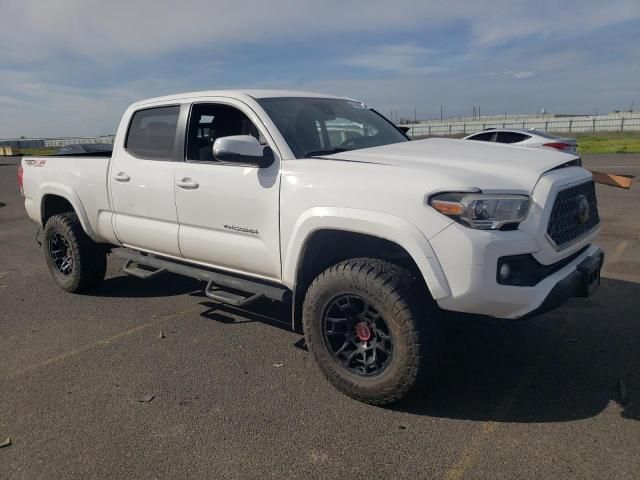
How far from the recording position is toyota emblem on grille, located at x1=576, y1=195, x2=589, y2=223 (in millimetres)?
3439

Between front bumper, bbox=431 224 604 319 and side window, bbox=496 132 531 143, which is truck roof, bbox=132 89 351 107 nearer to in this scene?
front bumper, bbox=431 224 604 319

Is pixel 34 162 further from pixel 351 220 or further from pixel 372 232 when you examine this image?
pixel 372 232

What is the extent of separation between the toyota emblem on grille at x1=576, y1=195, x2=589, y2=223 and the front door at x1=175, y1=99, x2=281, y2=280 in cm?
193

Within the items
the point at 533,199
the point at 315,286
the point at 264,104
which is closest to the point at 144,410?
the point at 315,286

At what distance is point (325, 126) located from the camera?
4305 mm

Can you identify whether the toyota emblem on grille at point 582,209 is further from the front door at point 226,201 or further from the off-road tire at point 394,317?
the front door at point 226,201

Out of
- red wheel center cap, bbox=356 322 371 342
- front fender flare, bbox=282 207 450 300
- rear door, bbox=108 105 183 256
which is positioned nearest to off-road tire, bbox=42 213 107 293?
rear door, bbox=108 105 183 256

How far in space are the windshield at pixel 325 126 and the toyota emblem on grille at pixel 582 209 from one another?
5.13 feet

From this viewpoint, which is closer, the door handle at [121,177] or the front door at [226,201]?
the front door at [226,201]

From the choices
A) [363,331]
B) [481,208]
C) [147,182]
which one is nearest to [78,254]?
[147,182]

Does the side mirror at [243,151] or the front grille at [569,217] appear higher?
the side mirror at [243,151]

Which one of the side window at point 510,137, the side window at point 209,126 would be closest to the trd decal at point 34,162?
the side window at point 209,126

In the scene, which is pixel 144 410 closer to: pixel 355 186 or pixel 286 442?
pixel 286 442

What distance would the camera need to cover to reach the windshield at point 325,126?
13.0 feet
